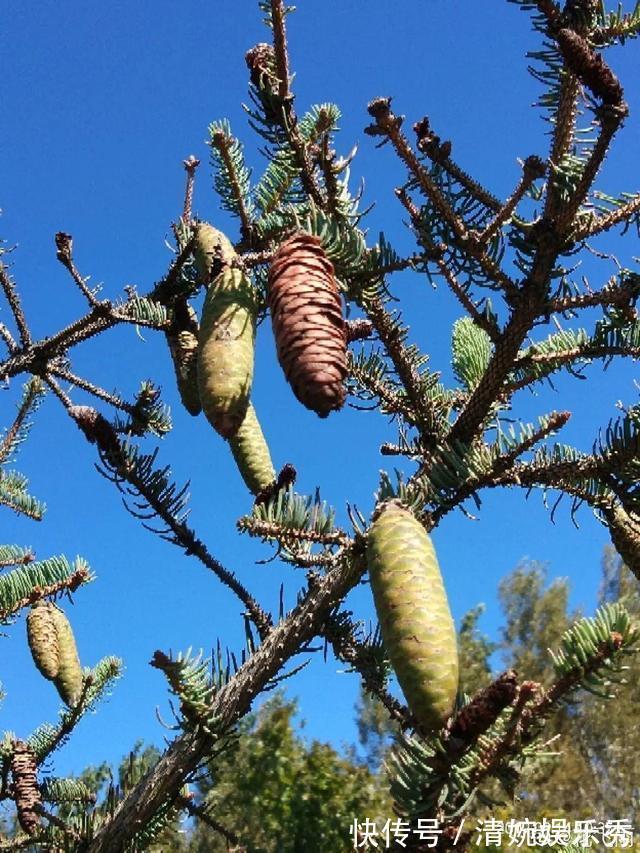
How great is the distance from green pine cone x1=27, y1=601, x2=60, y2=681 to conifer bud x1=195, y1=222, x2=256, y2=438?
1.62 meters

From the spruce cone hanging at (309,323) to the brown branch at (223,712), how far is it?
2.01ft

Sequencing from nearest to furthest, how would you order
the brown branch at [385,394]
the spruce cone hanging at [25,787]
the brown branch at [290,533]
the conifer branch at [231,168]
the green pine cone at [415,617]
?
the green pine cone at [415,617]
the brown branch at [290,533]
the conifer branch at [231,168]
the brown branch at [385,394]
the spruce cone hanging at [25,787]

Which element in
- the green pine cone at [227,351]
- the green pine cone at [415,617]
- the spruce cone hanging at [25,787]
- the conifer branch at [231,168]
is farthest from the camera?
the spruce cone hanging at [25,787]

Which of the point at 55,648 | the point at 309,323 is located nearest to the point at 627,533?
the point at 309,323

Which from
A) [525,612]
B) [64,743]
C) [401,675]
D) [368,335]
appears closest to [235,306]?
[368,335]

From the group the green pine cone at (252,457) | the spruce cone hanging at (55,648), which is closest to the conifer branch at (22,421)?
the spruce cone hanging at (55,648)

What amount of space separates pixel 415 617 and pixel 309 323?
0.46 m

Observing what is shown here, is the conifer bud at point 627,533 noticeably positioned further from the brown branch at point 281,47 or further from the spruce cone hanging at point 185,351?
the brown branch at point 281,47

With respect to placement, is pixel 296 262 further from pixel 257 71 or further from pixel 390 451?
pixel 390 451

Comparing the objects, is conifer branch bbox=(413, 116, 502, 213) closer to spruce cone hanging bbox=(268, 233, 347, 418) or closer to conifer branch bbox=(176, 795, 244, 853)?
spruce cone hanging bbox=(268, 233, 347, 418)

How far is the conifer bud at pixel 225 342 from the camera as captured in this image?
1.25 m

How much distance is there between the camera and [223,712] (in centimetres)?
163

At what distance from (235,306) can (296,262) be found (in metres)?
0.17

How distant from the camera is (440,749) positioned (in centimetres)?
104
